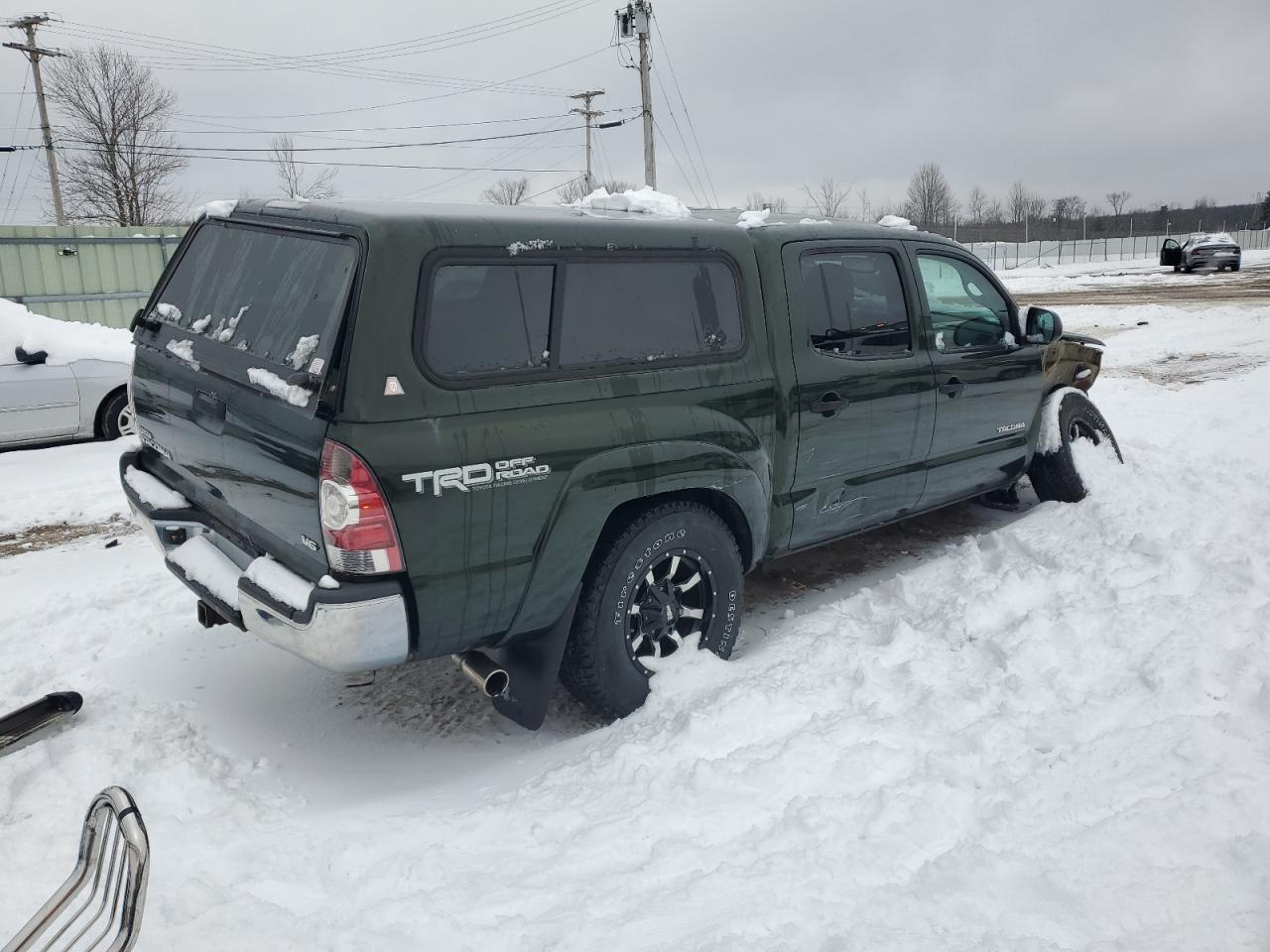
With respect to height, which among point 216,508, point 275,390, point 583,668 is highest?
point 275,390

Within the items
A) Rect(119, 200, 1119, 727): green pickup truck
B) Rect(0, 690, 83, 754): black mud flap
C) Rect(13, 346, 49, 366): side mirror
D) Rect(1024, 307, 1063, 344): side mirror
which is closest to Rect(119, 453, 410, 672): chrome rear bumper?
Rect(119, 200, 1119, 727): green pickup truck

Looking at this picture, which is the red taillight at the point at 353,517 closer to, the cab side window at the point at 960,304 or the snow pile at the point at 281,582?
the snow pile at the point at 281,582

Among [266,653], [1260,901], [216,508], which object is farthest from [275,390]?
[1260,901]

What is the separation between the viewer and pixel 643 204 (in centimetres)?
436

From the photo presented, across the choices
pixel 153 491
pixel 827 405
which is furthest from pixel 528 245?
pixel 153 491

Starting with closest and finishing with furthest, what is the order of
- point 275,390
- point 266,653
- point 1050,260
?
point 275,390 → point 266,653 → point 1050,260

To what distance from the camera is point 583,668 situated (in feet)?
12.4

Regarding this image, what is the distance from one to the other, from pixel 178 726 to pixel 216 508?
2.85ft

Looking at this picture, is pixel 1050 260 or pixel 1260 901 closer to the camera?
pixel 1260 901

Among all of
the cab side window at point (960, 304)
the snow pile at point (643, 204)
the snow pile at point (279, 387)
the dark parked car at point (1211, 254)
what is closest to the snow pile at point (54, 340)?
the snow pile at point (643, 204)

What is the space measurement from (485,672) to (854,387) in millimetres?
2224

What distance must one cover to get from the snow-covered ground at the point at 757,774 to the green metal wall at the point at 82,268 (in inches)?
563

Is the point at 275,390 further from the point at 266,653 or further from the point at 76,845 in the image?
the point at 266,653

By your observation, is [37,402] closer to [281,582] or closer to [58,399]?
[58,399]
